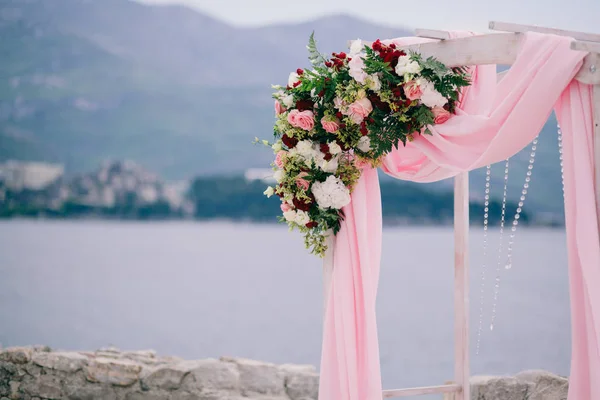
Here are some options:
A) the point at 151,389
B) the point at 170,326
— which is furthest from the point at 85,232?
the point at 151,389

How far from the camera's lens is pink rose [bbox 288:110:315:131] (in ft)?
11.7

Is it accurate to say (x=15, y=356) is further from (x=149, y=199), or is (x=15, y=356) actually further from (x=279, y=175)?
(x=149, y=199)

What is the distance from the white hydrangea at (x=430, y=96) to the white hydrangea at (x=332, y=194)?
0.61 metres

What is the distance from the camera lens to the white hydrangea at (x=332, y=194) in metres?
3.57

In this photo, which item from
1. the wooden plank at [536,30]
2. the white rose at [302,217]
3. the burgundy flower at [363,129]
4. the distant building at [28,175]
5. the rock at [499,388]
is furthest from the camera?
the distant building at [28,175]

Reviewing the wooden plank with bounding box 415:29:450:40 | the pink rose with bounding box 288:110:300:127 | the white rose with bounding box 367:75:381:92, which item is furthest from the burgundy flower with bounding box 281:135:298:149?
the wooden plank with bounding box 415:29:450:40

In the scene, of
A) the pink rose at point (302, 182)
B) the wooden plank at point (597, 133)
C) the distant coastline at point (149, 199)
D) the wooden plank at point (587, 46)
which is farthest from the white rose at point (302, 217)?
the distant coastline at point (149, 199)

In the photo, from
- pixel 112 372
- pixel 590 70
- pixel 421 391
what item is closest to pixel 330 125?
pixel 590 70

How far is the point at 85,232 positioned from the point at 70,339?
5.68 meters

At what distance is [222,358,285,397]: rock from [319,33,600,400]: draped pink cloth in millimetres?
1507

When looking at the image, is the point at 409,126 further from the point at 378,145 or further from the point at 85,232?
the point at 85,232

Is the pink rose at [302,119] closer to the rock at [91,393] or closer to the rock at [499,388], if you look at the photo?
the rock at [499,388]

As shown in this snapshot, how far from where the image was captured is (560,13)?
1709 centimetres

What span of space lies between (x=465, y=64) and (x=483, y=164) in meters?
0.48
